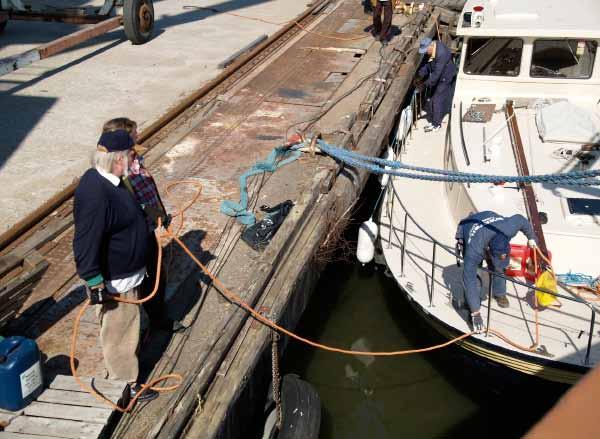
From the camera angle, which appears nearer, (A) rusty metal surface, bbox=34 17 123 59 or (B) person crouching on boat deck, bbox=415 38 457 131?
(B) person crouching on boat deck, bbox=415 38 457 131

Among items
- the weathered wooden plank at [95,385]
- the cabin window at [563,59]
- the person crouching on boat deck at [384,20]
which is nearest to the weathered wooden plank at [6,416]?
the weathered wooden plank at [95,385]

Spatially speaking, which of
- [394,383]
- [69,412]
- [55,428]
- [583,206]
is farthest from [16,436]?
[583,206]

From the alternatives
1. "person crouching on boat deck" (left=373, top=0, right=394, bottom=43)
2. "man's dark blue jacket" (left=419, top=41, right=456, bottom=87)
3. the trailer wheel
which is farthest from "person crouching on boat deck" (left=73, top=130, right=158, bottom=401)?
the trailer wheel

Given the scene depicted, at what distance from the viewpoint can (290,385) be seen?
5.80 m

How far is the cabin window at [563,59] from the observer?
8.36 m

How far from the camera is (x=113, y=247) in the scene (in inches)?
169

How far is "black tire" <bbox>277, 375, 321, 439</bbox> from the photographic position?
17.8 feet

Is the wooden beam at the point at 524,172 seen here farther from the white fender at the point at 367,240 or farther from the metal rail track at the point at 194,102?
the metal rail track at the point at 194,102

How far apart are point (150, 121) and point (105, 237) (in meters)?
6.11

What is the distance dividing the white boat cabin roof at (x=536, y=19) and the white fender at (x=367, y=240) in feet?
10.0

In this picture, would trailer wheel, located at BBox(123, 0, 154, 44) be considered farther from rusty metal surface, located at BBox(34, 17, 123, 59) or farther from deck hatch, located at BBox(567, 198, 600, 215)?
deck hatch, located at BBox(567, 198, 600, 215)

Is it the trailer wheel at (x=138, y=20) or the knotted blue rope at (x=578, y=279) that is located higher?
the trailer wheel at (x=138, y=20)

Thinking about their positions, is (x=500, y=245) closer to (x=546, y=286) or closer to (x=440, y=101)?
(x=546, y=286)

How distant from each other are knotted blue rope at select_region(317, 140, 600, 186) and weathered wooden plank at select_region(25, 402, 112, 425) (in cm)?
355
